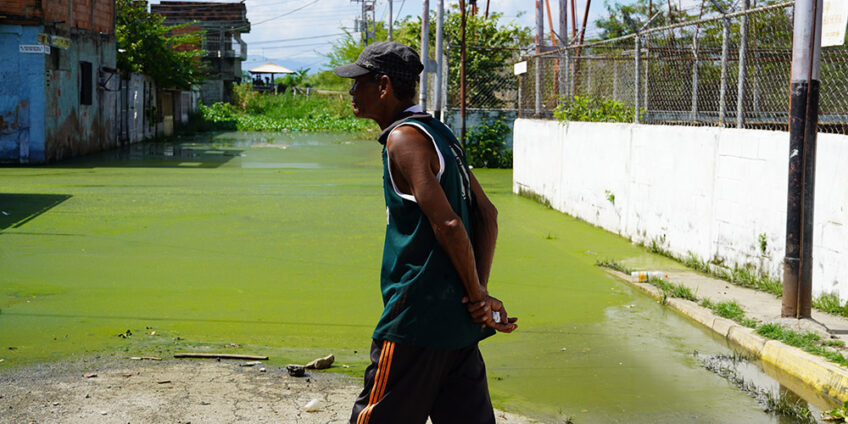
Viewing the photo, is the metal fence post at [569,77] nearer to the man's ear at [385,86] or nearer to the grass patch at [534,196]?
the grass patch at [534,196]

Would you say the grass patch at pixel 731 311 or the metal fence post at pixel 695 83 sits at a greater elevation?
the metal fence post at pixel 695 83

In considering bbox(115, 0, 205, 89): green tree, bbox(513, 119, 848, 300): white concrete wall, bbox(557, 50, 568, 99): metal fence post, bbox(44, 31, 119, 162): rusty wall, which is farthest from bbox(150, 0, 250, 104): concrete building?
bbox(513, 119, 848, 300): white concrete wall

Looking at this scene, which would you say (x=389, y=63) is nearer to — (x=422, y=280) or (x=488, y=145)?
(x=422, y=280)

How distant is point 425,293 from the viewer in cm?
296

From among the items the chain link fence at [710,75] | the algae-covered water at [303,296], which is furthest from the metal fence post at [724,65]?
the algae-covered water at [303,296]

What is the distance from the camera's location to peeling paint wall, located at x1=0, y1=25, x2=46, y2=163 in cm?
2192

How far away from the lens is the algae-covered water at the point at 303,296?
5.46 meters

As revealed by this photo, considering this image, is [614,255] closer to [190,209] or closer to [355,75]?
[190,209]

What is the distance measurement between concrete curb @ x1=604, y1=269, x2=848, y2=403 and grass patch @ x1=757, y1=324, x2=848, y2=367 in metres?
0.04

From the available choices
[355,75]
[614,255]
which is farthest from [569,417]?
[614,255]

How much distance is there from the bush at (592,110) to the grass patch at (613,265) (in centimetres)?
314

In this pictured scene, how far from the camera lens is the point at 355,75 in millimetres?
3170

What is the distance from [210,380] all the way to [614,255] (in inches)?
228

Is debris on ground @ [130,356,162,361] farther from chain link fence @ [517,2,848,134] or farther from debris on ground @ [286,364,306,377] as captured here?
chain link fence @ [517,2,848,134]
